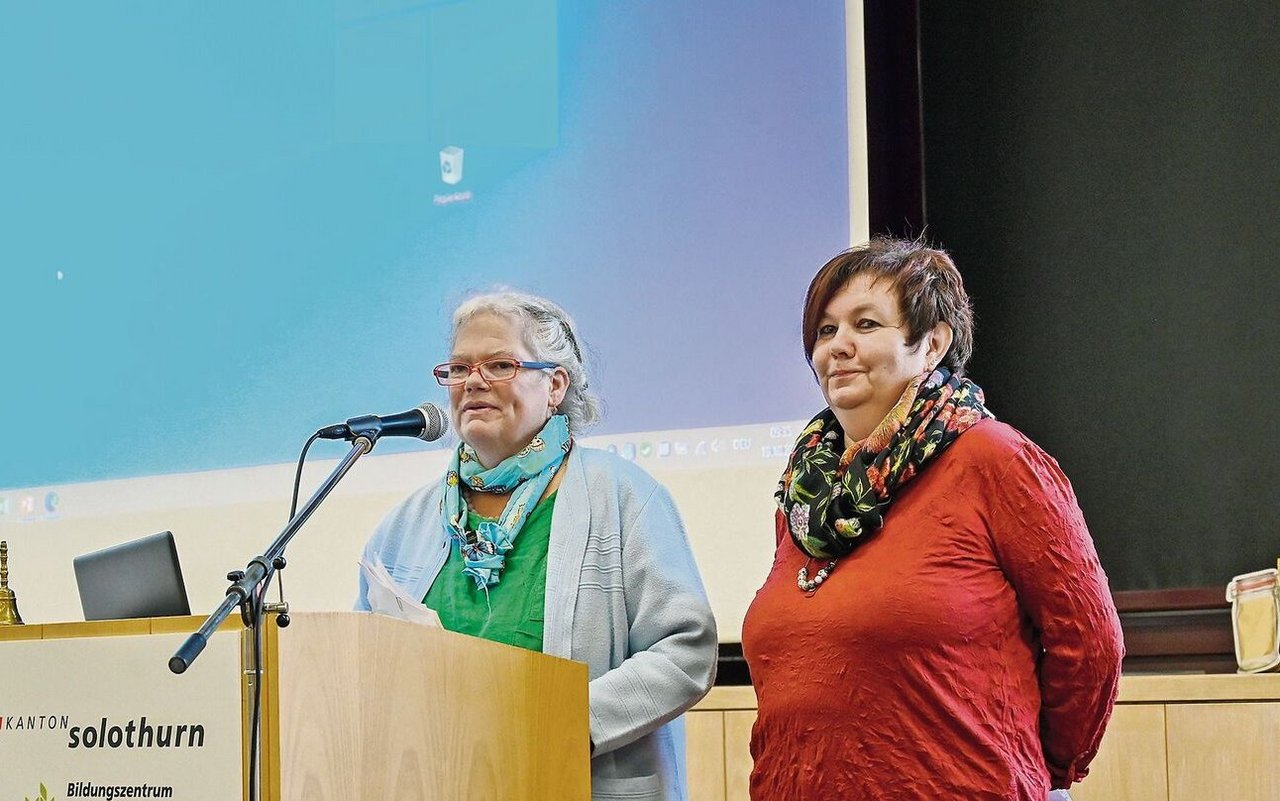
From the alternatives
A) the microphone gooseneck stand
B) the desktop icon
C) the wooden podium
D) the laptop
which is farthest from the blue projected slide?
the microphone gooseneck stand

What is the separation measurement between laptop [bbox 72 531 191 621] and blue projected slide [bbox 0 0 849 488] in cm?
153

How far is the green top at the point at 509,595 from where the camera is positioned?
2568mm

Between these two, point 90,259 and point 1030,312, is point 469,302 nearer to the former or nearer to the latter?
point 1030,312

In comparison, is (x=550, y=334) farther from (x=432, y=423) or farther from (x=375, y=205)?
(x=375, y=205)

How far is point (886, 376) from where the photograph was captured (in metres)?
2.32

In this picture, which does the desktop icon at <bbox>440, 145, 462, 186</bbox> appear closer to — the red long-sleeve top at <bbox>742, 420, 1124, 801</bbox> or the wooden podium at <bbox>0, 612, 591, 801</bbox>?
the red long-sleeve top at <bbox>742, 420, 1124, 801</bbox>

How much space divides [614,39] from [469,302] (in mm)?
1153

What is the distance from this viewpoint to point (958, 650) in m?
2.13

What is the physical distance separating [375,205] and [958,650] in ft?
7.72

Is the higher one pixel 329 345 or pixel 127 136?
pixel 127 136

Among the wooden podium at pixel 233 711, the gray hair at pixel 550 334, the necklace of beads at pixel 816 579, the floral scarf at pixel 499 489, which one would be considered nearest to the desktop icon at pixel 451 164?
the gray hair at pixel 550 334

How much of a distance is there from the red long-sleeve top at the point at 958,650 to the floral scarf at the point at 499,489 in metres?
0.60

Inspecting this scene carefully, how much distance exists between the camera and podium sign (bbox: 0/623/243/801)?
1696mm

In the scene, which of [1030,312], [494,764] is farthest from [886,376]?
[1030,312]
